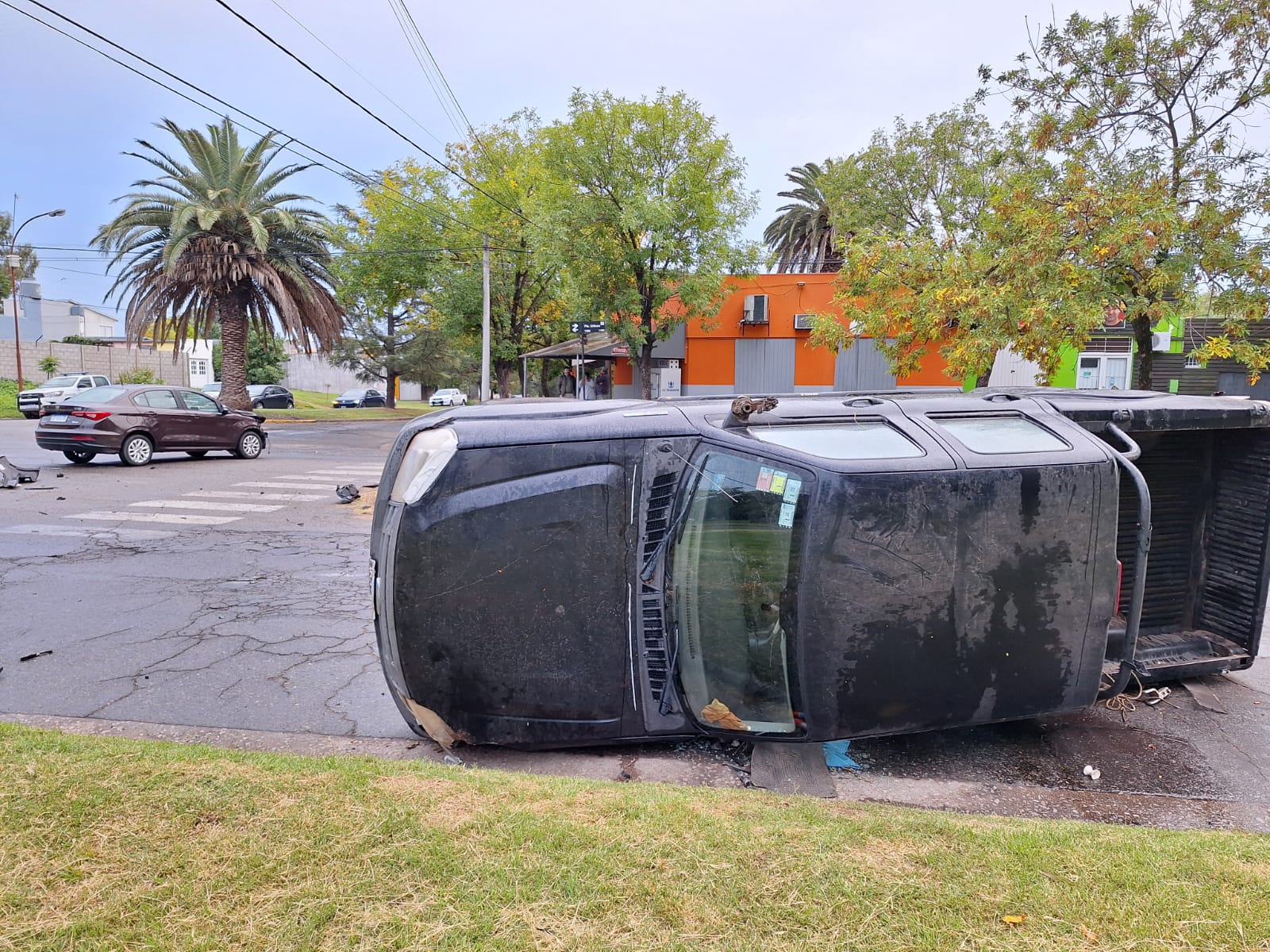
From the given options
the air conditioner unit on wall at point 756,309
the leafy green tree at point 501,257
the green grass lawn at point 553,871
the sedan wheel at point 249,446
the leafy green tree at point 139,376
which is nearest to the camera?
the green grass lawn at point 553,871

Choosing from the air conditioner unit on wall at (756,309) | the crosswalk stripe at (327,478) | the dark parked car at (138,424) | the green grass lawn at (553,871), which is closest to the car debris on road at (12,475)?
the dark parked car at (138,424)

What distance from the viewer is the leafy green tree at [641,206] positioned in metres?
22.0

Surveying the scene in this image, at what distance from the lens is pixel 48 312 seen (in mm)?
70688

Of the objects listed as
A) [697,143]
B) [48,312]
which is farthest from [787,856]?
[48,312]

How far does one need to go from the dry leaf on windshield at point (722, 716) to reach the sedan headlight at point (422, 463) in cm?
159

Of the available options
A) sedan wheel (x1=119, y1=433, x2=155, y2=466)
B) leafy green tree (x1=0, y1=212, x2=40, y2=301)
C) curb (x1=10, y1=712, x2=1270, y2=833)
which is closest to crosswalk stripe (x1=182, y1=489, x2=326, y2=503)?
sedan wheel (x1=119, y1=433, x2=155, y2=466)

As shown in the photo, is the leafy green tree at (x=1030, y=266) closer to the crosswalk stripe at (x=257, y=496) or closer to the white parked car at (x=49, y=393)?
the crosswalk stripe at (x=257, y=496)

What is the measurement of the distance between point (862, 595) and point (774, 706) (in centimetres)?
65

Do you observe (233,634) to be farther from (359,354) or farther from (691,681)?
(359,354)

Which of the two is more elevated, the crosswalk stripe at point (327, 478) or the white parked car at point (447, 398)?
the white parked car at point (447, 398)

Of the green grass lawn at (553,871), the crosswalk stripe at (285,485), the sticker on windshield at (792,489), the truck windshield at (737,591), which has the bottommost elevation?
the crosswalk stripe at (285,485)

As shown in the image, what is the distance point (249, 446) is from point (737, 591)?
623 inches

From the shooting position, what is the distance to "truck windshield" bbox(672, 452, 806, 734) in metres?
3.30

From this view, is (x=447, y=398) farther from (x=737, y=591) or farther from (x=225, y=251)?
(x=737, y=591)
